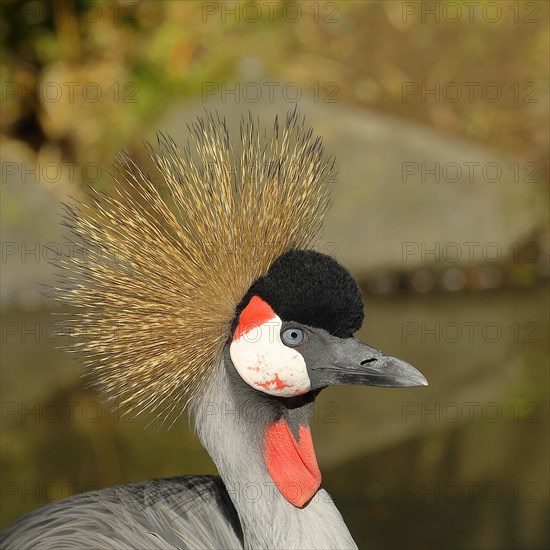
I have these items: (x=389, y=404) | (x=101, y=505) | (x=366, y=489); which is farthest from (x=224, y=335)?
(x=389, y=404)

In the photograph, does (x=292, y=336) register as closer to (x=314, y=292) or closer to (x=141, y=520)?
(x=314, y=292)

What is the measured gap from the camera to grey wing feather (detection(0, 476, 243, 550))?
195cm

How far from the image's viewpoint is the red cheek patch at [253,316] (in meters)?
1.75

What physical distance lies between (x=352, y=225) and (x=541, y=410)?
1440 mm

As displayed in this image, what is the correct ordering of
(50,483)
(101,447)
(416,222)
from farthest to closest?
(416,222) < (101,447) < (50,483)

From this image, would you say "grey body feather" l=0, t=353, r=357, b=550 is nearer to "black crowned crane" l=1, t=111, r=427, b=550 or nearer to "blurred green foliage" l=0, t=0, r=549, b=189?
"black crowned crane" l=1, t=111, r=427, b=550

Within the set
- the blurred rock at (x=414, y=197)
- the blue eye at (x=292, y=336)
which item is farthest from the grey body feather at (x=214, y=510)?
the blurred rock at (x=414, y=197)

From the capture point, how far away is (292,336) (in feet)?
5.79

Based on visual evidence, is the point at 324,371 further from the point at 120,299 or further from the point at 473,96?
→ the point at 473,96

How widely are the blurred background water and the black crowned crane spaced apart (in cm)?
110

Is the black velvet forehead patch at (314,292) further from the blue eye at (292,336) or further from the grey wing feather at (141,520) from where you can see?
the grey wing feather at (141,520)

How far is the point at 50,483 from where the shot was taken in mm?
3252

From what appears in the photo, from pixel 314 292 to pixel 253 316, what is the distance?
0.39 feet

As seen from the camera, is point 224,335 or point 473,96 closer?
point 224,335
